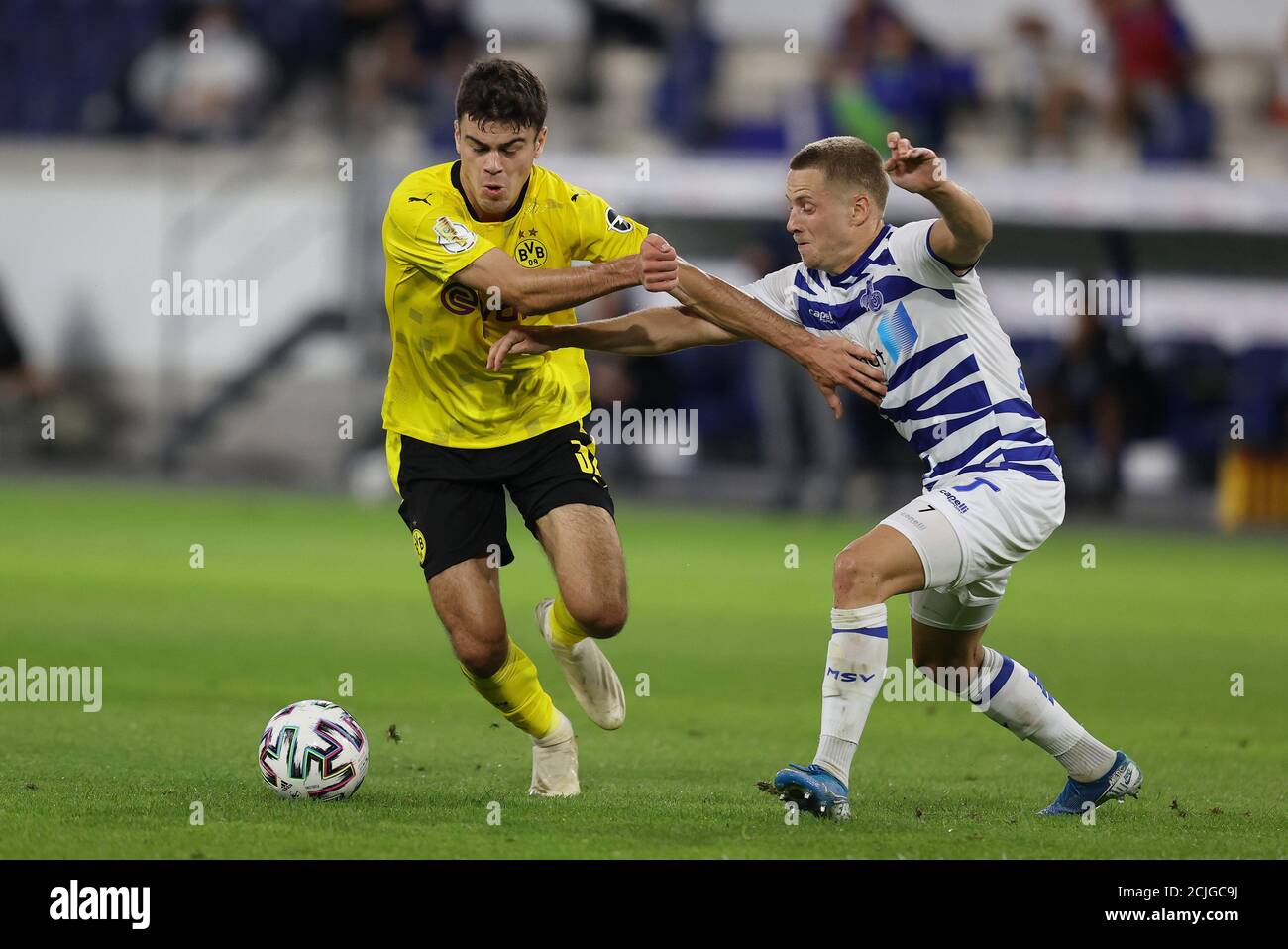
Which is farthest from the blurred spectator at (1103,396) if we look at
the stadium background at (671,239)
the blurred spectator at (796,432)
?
the blurred spectator at (796,432)

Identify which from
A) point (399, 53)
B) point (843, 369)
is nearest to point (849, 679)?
point (843, 369)

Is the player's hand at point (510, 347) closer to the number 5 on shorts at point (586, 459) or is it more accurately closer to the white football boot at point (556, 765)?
the number 5 on shorts at point (586, 459)

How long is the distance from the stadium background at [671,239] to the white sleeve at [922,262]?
8012 millimetres

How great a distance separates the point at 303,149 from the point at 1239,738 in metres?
20.2

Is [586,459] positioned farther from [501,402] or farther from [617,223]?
[617,223]

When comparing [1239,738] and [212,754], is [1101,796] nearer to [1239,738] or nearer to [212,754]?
[1239,738]

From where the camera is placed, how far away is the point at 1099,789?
6746mm

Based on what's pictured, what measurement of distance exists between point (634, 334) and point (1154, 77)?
726 inches

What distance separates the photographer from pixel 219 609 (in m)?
12.7

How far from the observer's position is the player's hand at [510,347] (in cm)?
671
